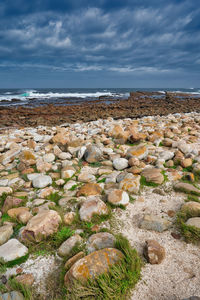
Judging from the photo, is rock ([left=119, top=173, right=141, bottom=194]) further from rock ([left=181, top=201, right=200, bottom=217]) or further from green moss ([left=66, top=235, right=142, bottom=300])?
green moss ([left=66, top=235, right=142, bottom=300])

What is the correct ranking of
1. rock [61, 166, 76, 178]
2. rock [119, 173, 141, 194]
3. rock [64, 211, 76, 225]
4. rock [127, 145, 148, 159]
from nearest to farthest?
1. rock [64, 211, 76, 225]
2. rock [119, 173, 141, 194]
3. rock [61, 166, 76, 178]
4. rock [127, 145, 148, 159]

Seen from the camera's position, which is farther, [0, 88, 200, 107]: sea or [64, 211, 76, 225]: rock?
[0, 88, 200, 107]: sea

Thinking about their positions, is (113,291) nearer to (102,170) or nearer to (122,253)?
(122,253)

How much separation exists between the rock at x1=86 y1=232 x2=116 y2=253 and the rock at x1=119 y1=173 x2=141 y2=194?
106cm

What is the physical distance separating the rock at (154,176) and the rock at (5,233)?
2368mm

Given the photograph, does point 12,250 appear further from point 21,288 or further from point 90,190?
point 90,190

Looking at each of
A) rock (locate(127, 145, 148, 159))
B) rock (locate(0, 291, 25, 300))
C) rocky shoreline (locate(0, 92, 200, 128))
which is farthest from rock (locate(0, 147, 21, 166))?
rocky shoreline (locate(0, 92, 200, 128))

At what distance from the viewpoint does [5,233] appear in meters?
2.17

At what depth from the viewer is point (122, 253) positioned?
1.80 meters

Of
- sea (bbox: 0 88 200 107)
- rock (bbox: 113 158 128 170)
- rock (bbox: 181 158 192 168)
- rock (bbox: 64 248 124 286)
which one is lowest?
rock (bbox: 64 248 124 286)

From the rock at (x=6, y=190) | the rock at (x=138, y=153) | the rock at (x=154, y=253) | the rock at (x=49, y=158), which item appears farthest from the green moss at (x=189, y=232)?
the rock at (x=49, y=158)

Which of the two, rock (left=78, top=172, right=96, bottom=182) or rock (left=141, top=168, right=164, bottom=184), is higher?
rock (left=141, top=168, right=164, bottom=184)

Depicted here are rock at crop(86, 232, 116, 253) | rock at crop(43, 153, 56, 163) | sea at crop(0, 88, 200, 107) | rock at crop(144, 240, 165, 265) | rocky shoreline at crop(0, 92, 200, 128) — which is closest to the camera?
rock at crop(144, 240, 165, 265)

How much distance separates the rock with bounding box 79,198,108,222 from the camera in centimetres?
246
